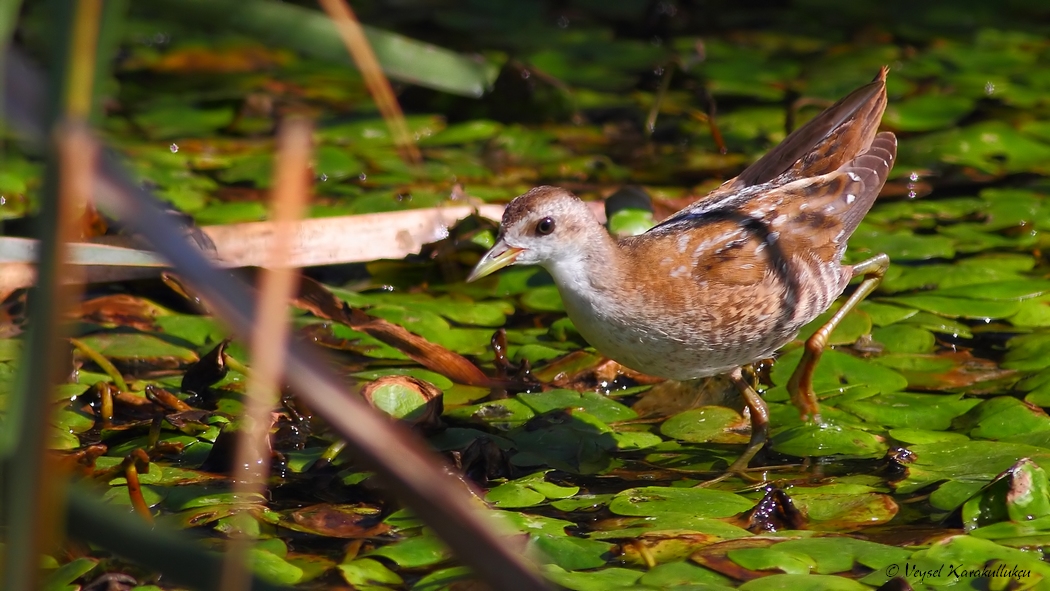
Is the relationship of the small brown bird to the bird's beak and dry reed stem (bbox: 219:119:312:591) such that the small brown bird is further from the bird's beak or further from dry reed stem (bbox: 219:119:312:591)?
dry reed stem (bbox: 219:119:312:591)

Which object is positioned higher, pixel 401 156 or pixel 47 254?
pixel 401 156

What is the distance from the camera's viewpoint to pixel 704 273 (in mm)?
3547

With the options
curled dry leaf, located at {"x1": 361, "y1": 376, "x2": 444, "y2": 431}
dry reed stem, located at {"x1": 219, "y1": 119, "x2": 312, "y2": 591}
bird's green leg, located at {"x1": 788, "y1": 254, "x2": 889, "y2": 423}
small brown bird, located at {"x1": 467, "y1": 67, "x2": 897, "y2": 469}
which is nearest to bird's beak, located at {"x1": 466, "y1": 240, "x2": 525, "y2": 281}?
small brown bird, located at {"x1": 467, "y1": 67, "x2": 897, "y2": 469}

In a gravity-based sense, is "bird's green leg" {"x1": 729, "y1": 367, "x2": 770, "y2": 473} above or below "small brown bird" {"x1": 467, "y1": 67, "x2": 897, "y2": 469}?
below

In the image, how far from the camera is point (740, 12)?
25.9 feet

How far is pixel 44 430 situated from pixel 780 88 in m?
5.76

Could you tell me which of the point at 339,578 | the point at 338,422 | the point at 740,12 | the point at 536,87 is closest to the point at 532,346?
the point at 339,578

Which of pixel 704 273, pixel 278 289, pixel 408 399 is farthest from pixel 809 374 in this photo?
pixel 278 289

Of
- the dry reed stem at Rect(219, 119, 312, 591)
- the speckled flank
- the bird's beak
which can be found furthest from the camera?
the bird's beak

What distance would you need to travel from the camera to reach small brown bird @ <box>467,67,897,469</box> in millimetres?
3438

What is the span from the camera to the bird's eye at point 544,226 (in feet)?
11.4

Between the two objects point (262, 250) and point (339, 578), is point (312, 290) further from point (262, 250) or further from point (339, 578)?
point (339, 578)

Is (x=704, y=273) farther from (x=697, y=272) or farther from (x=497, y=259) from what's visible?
(x=497, y=259)

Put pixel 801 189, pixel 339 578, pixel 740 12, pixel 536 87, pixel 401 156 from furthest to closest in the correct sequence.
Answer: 1. pixel 740 12
2. pixel 536 87
3. pixel 401 156
4. pixel 801 189
5. pixel 339 578
